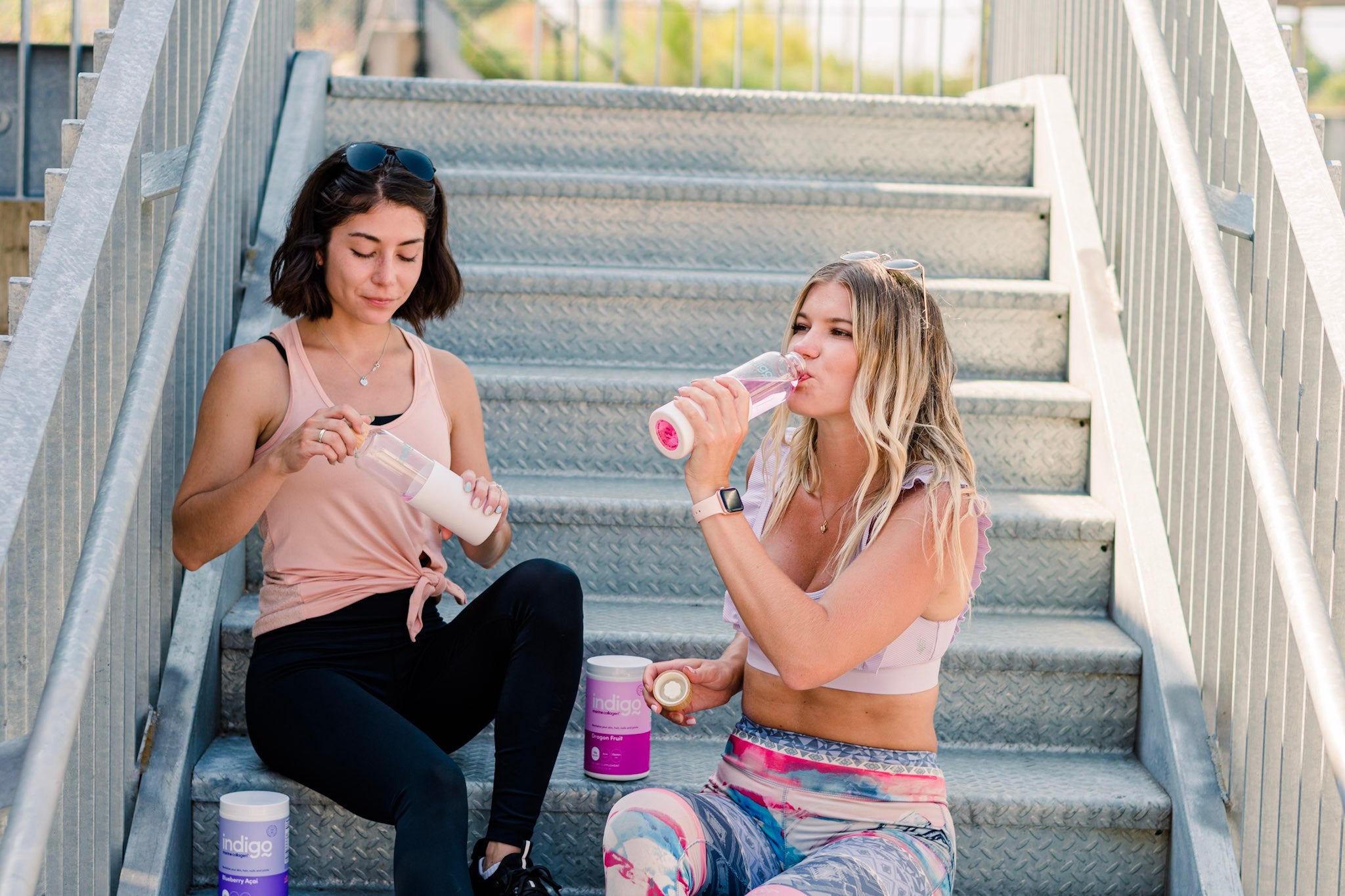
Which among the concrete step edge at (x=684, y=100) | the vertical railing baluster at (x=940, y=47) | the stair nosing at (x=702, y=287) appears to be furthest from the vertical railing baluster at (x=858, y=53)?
the stair nosing at (x=702, y=287)

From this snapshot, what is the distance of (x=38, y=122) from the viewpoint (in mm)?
3369

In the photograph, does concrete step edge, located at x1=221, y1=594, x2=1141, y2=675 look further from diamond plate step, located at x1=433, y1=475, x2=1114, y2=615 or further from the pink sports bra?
the pink sports bra

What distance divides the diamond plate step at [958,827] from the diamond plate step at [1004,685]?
148mm

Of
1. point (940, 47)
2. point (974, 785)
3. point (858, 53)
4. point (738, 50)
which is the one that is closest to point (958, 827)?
point (974, 785)

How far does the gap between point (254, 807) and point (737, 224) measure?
1.91m

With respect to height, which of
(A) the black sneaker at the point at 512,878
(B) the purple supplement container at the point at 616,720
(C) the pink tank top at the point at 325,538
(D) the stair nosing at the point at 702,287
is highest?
(D) the stair nosing at the point at 702,287

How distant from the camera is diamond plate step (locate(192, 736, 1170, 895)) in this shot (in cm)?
202

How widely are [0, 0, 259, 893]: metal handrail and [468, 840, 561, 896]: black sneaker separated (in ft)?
2.06

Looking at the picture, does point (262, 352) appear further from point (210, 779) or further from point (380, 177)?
point (210, 779)

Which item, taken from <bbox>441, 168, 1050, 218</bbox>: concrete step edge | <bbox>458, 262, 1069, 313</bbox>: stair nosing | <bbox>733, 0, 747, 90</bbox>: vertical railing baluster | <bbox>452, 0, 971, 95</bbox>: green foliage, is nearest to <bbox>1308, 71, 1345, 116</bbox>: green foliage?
<bbox>452, 0, 971, 95</bbox>: green foliage

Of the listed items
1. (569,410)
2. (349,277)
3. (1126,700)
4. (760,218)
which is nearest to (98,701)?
(349,277)

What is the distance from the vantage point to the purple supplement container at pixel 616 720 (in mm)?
2029

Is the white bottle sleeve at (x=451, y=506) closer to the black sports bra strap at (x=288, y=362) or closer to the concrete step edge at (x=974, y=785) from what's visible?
the black sports bra strap at (x=288, y=362)

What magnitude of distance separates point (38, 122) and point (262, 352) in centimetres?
180
